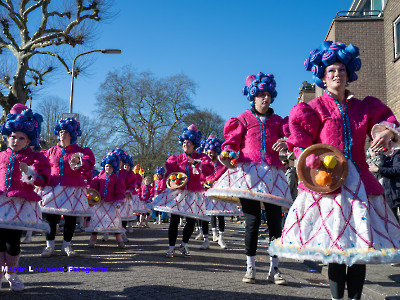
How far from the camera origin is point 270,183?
4312mm

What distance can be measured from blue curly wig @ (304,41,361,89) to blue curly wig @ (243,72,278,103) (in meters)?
1.38

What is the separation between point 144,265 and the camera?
5422 millimetres

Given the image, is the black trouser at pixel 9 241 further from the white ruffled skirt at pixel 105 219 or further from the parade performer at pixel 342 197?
the white ruffled skirt at pixel 105 219

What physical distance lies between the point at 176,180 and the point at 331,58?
3.91 m

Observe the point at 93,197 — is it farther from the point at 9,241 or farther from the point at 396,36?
the point at 396,36

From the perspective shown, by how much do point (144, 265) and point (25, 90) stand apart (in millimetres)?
9900

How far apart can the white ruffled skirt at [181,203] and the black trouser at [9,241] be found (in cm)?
260

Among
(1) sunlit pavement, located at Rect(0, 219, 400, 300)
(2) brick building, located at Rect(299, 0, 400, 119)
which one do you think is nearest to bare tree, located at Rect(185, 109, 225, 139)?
(2) brick building, located at Rect(299, 0, 400, 119)

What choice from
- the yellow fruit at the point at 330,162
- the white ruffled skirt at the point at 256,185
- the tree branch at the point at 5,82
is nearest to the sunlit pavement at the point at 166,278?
the white ruffled skirt at the point at 256,185

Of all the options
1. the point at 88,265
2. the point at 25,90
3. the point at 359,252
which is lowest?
the point at 88,265

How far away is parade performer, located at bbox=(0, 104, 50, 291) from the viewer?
385 cm

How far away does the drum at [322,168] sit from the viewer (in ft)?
8.78

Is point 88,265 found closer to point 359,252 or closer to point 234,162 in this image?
point 234,162

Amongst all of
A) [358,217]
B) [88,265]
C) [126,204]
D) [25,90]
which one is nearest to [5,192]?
[88,265]
